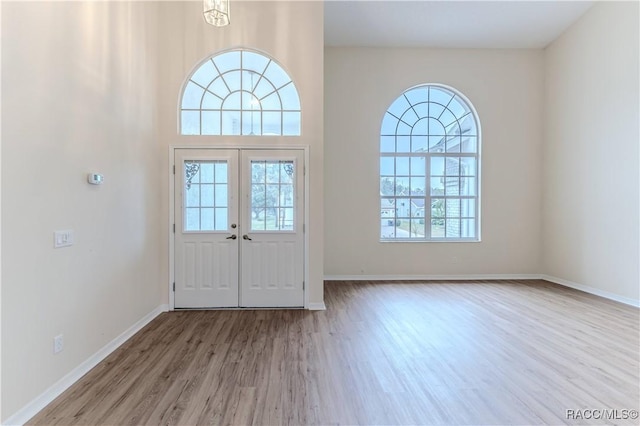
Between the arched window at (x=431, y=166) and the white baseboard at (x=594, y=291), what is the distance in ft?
4.85

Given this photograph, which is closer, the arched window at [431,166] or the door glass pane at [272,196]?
the door glass pane at [272,196]

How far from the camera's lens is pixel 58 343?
214cm

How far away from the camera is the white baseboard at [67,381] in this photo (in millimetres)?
1814

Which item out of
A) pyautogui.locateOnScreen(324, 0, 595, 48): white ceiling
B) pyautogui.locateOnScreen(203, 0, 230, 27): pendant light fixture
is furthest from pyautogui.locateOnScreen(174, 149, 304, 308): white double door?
pyautogui.locateOnScreen(324, 0, 595, 48): white ceiling

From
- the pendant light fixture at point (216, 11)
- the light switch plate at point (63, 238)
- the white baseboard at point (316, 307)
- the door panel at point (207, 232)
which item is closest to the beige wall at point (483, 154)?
the white baseboard at point (316, 307)

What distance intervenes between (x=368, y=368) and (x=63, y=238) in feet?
8.24

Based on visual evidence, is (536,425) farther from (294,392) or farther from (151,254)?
(151,254)

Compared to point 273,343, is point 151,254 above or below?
above

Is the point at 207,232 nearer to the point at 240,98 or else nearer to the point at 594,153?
the point at 240,98

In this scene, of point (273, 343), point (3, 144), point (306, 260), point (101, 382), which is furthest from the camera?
point (306, 260)

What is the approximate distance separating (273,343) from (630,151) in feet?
17.3

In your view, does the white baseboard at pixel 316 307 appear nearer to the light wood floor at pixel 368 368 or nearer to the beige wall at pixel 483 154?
the light wood floor at pixel 368 368

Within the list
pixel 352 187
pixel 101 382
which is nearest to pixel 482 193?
pixel 352 187

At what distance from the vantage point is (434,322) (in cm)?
344
